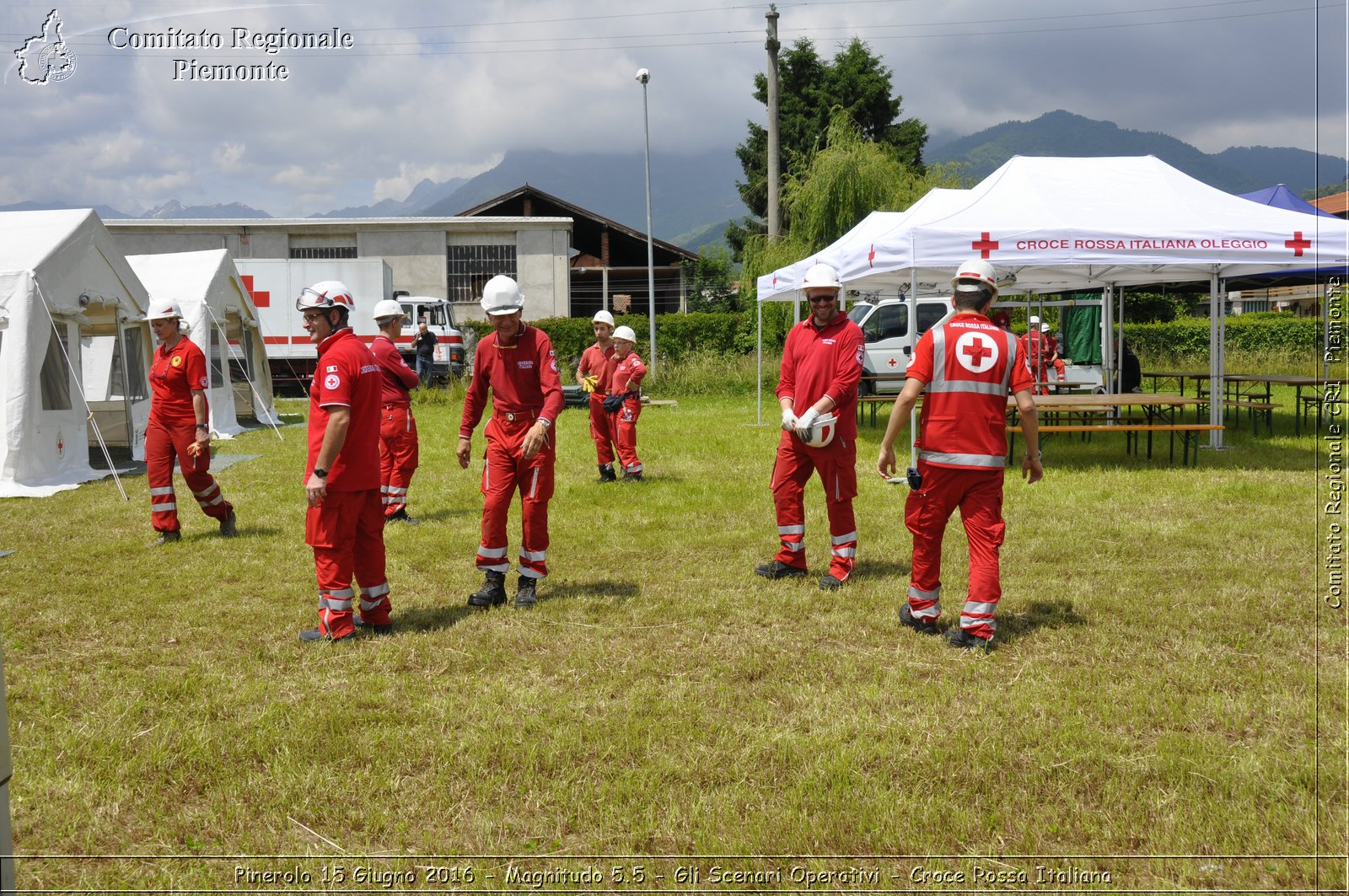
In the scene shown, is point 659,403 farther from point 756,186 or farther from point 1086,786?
point 756,186

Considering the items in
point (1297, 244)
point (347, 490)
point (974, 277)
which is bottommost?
point (347, 490)

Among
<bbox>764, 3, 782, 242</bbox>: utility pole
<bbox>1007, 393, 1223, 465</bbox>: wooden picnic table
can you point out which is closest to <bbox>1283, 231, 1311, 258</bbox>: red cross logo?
<bbox>1007, 393, 1223, 465</bbox>: wooden picnic table

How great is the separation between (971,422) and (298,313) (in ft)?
77.8

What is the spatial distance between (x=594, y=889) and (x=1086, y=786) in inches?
71.4

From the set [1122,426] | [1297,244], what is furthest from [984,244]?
[1297,244]

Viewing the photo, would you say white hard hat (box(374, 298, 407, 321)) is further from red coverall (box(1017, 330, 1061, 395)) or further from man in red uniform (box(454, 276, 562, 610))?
red coverall (box(1017, 330, 1061, 395))

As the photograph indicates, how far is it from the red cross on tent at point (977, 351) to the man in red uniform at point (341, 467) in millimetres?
3088

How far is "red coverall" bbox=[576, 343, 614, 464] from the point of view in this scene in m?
10.9

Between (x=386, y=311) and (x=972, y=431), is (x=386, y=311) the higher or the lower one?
the higher one

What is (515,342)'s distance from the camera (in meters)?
5.78

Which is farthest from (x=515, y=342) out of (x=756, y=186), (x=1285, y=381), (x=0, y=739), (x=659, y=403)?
(x=756, y=186)

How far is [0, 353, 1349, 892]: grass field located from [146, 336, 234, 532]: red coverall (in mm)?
532

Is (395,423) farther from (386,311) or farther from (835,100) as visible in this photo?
(835,100)

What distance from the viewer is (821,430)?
5996 mm
